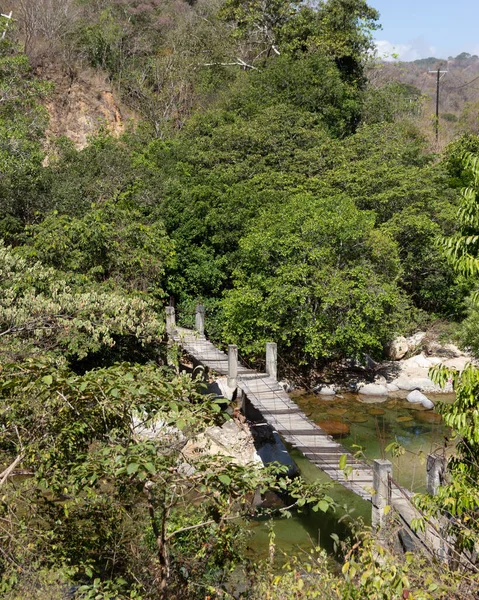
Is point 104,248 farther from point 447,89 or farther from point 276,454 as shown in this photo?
point 447,89

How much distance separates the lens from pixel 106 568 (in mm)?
5664

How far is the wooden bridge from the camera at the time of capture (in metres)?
6.36

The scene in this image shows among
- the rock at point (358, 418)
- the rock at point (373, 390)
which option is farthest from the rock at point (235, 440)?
the rock at point (373, 390)

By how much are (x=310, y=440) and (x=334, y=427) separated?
4292mm

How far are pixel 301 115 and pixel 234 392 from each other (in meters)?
12.0

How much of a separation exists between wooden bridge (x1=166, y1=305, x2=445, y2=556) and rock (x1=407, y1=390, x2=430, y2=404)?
4.47 metres

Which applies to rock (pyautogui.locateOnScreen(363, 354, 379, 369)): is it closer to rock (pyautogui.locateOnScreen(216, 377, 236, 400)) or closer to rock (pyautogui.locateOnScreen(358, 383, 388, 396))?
rock (pyautogui.locateOnScreen(358, 383, 388, 396))

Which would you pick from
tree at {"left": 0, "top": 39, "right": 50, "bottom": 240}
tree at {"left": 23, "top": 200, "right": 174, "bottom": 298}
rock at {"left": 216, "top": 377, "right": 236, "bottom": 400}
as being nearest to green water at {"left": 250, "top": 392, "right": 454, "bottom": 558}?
rock at {"left": 216, "top": 377, "right": 236, "bottom": 400}

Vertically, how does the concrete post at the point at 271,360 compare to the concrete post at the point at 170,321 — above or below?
below

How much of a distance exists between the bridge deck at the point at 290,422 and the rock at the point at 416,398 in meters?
4.61

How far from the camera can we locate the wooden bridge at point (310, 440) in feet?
20.9

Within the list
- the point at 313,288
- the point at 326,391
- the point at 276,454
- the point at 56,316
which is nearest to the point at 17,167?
the point at 56,316

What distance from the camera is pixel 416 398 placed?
14930 millimetres

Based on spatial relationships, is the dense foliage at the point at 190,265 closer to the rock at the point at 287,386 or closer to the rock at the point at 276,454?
the rock at the point at 287,386
